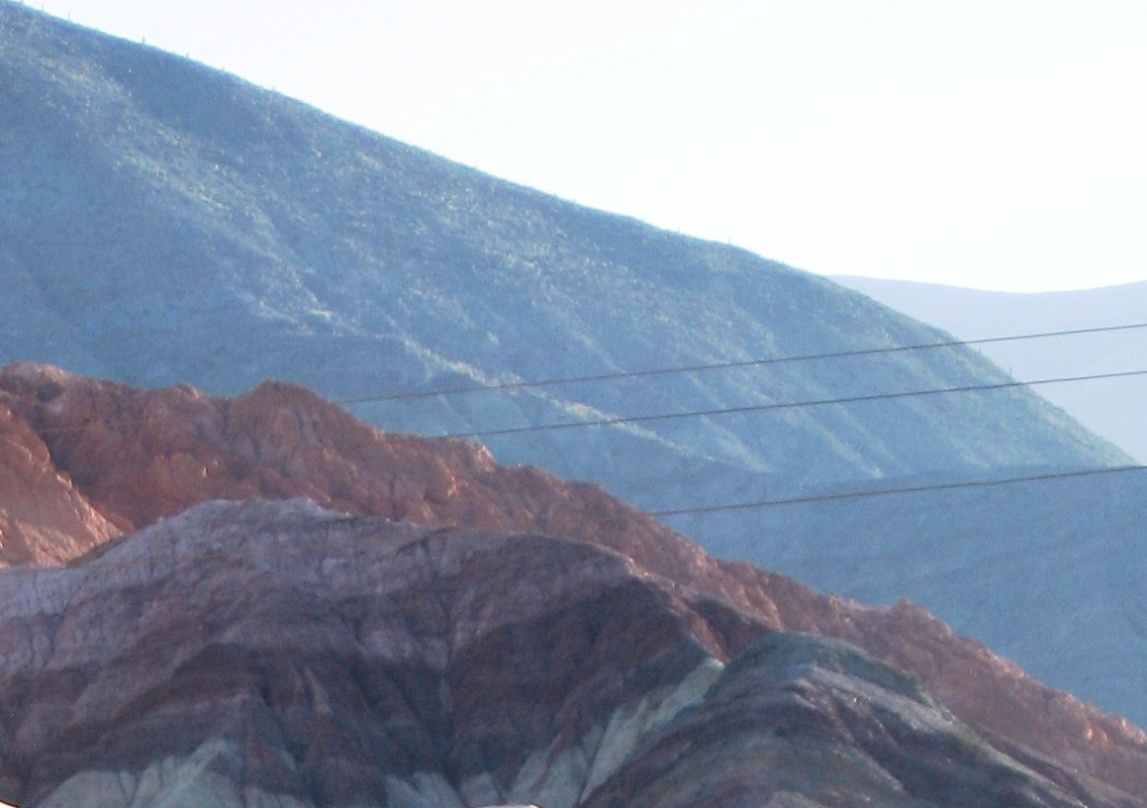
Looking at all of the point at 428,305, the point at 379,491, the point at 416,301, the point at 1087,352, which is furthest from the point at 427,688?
the point at 1087,352

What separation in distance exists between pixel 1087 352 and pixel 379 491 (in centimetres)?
14570

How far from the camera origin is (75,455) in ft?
142

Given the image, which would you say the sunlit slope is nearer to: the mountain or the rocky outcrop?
the rocky outcrop

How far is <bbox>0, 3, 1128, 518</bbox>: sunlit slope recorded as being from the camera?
→ 69250 mm

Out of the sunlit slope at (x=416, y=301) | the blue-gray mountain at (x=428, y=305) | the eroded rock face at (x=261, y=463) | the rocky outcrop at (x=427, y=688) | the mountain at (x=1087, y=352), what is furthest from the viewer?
the mountain at (x=1087, y=352)

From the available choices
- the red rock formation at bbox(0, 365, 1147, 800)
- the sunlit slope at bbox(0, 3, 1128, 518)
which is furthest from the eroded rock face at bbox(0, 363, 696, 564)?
the sunlit slope at bbox(0, 3, 1128, 518)

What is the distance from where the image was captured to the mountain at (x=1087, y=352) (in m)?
166

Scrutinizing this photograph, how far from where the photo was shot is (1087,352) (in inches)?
7146

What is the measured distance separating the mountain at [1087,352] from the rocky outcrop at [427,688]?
125165 mm

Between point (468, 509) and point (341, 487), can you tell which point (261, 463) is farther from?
point (468, 509)

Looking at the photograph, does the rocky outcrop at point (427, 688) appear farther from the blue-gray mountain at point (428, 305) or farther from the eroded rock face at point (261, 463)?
the blue-gray mountain at point (428, 305)

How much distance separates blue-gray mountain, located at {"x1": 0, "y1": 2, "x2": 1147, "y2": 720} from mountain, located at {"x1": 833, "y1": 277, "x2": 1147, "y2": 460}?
224ft

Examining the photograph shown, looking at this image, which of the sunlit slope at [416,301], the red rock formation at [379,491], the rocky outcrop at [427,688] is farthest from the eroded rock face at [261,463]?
the sunlit slope at [416,301]

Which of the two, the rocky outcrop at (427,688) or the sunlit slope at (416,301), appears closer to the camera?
the rocky outcrop at (427,688)
